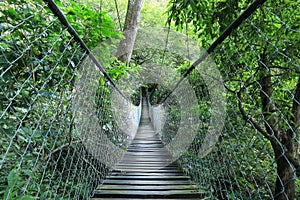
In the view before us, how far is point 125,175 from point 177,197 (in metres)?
0.52

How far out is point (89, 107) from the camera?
1242 millimetres

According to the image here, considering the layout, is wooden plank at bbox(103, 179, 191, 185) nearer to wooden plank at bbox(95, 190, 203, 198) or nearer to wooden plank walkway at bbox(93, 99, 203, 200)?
wooden plank walkway at bbox(93, 99, 203, 200)

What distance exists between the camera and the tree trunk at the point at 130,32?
2680mm

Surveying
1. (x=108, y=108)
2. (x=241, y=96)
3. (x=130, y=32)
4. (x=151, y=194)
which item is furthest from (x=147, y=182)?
(x=130, y=32)

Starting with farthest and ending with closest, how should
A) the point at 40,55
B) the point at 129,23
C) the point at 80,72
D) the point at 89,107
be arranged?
the point at 129,23 → the point at 89,107 → the point at 80,72 → the point at 40,55

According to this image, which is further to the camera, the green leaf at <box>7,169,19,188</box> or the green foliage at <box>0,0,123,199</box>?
the green foliage at <box>0,0,123,199</box>

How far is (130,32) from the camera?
2764mm

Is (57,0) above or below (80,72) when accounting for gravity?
above

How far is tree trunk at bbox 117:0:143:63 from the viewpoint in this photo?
2680 mm

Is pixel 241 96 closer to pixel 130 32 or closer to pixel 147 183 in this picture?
pixel 147 183

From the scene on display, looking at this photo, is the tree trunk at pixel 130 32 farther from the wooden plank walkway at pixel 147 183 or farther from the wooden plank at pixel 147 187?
the wooden plank at pixel 147 187

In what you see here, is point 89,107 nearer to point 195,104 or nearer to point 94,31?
point 94,31

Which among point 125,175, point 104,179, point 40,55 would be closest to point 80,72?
point 40,55

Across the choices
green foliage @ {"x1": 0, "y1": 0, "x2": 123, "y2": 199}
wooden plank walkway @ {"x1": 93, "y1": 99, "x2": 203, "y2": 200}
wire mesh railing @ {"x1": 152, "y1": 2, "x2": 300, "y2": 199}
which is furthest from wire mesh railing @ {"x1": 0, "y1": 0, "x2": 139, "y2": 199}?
wire mesh railing @ {"x1": 152, "y1": 2, "x2": 300, "y2": 199}
